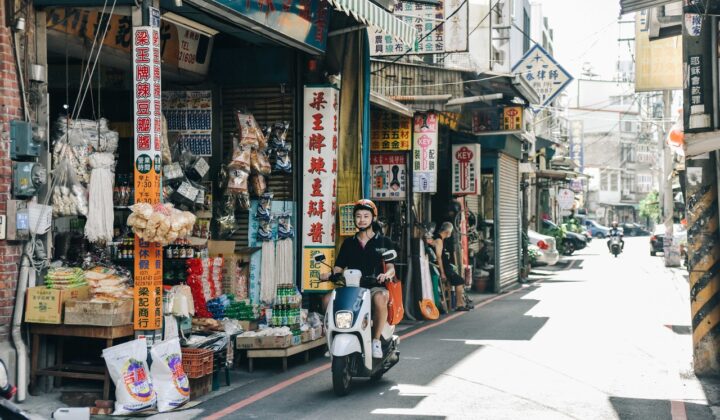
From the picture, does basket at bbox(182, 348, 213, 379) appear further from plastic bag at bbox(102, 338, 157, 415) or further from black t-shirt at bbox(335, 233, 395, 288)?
black t-shirt at bbox(335, 233, 395, 288)

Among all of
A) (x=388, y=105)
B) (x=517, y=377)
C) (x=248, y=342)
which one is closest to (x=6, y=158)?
(x=248, y=342)

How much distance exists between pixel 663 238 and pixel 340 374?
30.5 m

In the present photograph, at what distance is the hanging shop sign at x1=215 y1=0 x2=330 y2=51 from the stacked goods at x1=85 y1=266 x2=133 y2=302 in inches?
122

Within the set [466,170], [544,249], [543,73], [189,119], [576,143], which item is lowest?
[544,249]

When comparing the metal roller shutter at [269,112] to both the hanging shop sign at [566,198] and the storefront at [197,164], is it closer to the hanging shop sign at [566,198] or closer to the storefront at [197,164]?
the storefront at [197,164]

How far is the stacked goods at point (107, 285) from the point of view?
26.9ft

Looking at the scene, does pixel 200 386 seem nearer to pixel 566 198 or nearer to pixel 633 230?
pixel 566 198

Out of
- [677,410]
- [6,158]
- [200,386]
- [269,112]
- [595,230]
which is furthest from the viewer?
[595,230]

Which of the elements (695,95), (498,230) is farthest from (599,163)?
(695,95)

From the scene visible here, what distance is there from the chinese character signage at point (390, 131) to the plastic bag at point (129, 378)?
922 cm

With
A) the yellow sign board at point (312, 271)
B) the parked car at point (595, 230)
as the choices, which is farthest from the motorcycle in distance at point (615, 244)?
the parked car at point (595, 230)

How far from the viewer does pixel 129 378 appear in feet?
25.4

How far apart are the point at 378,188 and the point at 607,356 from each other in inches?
254

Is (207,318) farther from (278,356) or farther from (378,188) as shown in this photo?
(378,188)
